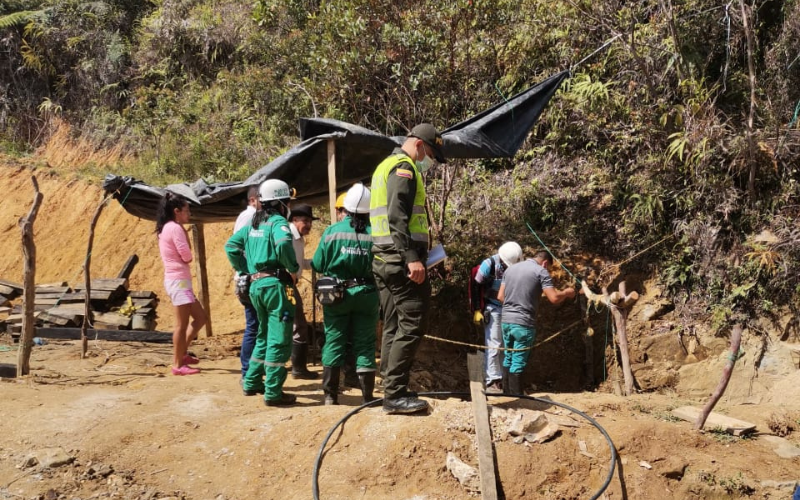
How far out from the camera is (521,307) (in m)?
6.42

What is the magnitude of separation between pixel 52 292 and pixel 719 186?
9.30m

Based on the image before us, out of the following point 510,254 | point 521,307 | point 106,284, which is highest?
point 510,254

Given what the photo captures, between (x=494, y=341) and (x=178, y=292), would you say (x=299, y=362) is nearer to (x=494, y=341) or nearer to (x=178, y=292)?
(x=178, y=292)

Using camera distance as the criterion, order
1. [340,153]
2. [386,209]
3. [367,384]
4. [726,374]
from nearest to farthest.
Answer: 1. [386,209]
2. [726,374]
3. [367,384]
4. [340,153]

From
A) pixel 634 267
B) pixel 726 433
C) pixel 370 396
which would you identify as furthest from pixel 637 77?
pixel 370 396

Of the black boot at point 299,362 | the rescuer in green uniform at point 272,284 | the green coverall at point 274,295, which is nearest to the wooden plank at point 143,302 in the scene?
the black boot at point 299,362

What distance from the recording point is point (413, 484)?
4363 mm

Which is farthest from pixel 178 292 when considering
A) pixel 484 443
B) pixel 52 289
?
pixel 52 289

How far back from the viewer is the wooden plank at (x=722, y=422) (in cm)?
521

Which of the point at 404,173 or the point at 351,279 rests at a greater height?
the point at 404,173

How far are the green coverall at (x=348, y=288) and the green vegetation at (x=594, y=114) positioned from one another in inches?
141

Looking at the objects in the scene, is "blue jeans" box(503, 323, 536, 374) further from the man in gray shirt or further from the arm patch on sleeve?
the arm patch on sleeve

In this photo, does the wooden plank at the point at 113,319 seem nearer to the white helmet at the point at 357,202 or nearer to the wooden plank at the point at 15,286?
the wooden plank at the point at 15,286

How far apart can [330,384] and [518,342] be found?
6.28 feet
